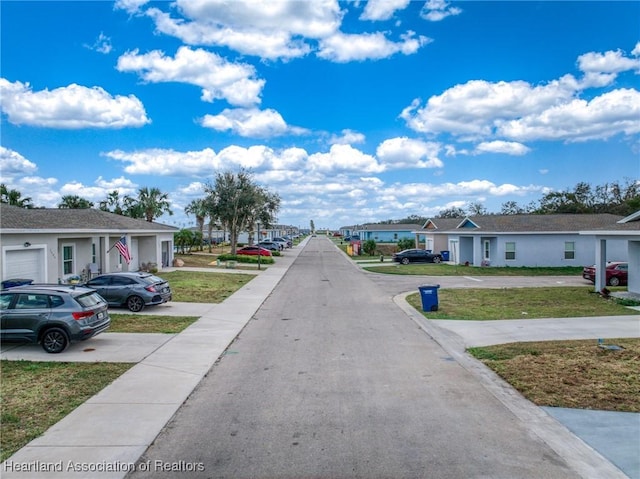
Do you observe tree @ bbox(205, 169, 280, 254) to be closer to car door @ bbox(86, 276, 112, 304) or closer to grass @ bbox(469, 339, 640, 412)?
car door @ bbox(86, 276, 112, 304)

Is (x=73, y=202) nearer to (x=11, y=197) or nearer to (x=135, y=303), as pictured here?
(x=11, y=197)

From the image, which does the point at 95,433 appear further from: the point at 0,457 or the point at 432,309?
the point at 432,309

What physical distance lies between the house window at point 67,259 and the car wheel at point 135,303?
8464 millimetres

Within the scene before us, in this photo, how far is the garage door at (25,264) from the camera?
695 inches

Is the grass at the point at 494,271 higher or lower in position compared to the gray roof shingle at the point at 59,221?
lower

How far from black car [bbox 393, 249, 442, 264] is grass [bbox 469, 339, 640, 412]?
33.0 metres

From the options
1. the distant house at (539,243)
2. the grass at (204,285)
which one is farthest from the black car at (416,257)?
the grass at (204,285)

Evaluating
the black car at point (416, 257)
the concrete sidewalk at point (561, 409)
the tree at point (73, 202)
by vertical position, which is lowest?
the concrete sidewalk at point (561, 409)

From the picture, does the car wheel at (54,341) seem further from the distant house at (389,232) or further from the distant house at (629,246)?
the distant house at (389,232)

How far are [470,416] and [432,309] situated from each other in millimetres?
11105

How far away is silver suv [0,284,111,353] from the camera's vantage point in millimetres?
11461

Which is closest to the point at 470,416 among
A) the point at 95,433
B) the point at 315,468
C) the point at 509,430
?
the point at 509,430

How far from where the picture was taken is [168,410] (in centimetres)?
773

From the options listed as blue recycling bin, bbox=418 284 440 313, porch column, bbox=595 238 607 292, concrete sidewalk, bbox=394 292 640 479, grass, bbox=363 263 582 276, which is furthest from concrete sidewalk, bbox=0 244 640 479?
grass, bbox=363 263 582 276
